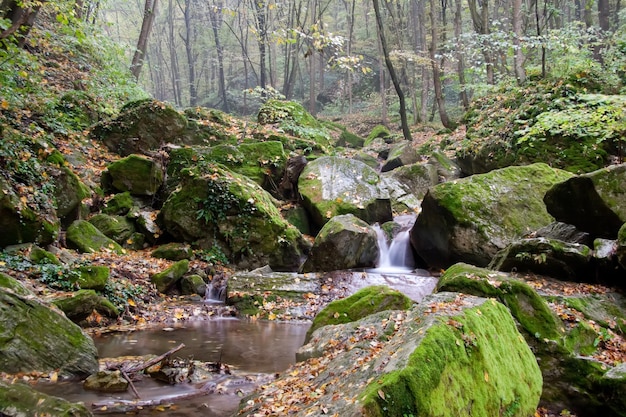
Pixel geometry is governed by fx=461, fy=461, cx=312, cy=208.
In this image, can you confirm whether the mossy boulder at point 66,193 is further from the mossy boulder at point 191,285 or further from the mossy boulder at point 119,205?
the mossy boulder at point 191,285

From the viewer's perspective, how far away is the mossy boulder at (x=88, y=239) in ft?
30.2

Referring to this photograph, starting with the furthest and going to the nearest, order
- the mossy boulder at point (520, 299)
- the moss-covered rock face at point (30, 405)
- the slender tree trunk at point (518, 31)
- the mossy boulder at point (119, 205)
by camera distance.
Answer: the slender tree trunk at point (518, 31) → the mossy boulder at point (119, 205) → the mossy boulder at point (520, 299) → the moss-covered rock face at point (30, 405)

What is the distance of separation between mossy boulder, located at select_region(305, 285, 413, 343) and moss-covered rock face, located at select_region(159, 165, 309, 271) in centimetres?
519

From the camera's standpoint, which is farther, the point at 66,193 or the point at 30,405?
the point at 66,193

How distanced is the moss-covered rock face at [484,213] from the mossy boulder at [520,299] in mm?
4293

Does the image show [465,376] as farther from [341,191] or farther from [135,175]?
[135,175]

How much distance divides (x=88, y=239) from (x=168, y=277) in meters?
1.86

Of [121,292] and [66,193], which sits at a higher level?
[66,193]

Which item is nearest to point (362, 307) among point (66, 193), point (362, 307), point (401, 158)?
point (362, 307)

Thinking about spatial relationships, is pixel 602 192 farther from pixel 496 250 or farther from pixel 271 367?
pixel 271 367

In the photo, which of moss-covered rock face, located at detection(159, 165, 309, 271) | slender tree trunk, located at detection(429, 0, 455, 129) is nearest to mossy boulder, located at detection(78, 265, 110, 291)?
moss-covered rock face, located at detection(159, 165, 309, 271)

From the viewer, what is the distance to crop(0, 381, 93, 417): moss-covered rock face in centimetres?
341

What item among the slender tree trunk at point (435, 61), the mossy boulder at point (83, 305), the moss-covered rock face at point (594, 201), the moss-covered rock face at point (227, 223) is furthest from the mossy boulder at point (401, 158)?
the mossy boulder at point (83, 305)

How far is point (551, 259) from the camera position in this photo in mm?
7387
